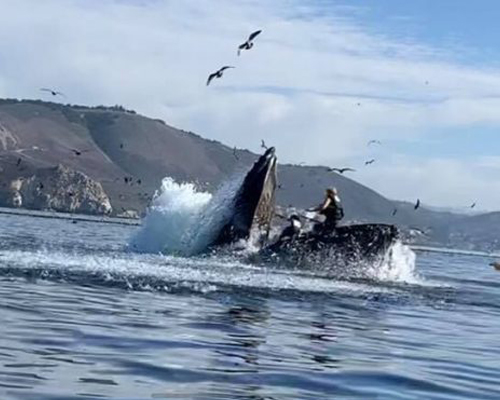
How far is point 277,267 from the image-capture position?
123 feet

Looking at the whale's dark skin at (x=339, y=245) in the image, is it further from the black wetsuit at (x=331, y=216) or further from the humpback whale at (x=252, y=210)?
the humpback whale at (x=252, y=210)

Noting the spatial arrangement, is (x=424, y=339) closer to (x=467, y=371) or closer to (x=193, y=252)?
(x=467, y=371)

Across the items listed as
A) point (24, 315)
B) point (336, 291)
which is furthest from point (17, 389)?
point (336, 291)

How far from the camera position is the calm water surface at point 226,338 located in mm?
14148

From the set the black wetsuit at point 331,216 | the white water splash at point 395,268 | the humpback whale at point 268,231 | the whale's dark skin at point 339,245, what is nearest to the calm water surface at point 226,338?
the whale's dark skin at point 339,245

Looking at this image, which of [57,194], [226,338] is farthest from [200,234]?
[57,194]

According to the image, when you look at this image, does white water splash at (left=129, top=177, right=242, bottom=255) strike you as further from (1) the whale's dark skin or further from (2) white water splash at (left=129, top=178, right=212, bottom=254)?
(1) the whale's dark skin

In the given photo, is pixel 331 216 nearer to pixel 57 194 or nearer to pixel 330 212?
pixel 330 212

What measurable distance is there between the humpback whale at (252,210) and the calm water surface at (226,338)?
26.6 ft

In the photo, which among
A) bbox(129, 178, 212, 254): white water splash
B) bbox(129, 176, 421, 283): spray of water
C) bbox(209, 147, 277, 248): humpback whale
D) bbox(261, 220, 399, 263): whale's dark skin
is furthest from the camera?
bbox(129, 178, 212, 254): white water splash

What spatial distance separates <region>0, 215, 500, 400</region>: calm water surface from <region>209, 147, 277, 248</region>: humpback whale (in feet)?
26.6

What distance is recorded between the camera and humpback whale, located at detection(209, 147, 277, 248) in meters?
40.3

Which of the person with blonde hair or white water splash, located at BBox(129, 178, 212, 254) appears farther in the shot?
white water splash, located at BBox(129, 178, 212, 254)

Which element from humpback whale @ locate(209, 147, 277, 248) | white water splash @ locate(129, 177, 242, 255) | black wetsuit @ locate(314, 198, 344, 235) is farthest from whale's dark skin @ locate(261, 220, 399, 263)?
white water splash @ locate(129, 177, 242, 255)
